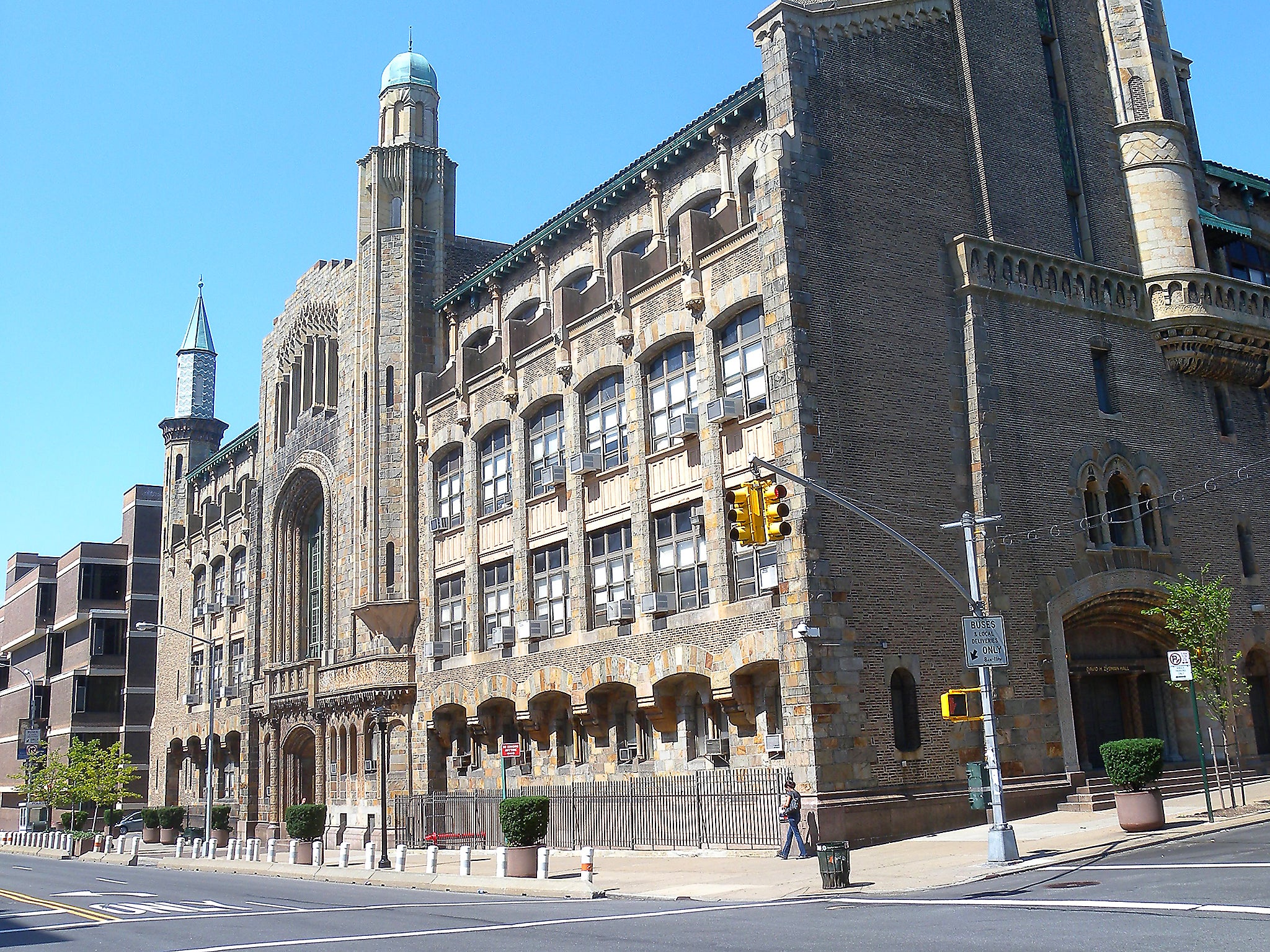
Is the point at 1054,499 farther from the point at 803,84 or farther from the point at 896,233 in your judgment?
the point at 803,84

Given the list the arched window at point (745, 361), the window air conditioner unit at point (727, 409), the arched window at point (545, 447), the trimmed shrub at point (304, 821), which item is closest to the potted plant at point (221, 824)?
the trimmed shrub at point (304, 821)

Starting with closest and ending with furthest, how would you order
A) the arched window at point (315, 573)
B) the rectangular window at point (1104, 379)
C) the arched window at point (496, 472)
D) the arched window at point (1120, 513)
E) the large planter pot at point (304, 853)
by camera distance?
the arched window at point (1120, 513), the rectangular window at point (1104, 379), the large planter pot at point (304, 853), the arched window at point (496, 472), the arched window at point (315, 573)

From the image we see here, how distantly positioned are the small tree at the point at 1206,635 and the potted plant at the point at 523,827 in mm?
15539

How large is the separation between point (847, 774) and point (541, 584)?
1398 centimetres

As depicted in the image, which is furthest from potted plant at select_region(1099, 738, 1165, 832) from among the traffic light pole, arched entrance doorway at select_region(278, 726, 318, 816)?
arched entrance doorway at select_region(278, 726, 318, 816)

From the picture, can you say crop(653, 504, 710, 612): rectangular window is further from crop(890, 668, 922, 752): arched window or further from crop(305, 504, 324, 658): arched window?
crop(305, 504, 324, 658): arched window

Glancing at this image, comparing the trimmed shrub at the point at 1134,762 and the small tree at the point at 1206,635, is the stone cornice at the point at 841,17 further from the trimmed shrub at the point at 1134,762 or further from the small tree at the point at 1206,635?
the trimmed shrub at the point at 1134,762

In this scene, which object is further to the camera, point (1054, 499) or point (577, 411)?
point (577, 411)

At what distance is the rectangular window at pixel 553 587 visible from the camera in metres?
37.1

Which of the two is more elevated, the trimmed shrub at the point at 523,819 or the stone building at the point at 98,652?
the stone building at the point at 98,652

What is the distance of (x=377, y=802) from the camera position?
42.5 meters

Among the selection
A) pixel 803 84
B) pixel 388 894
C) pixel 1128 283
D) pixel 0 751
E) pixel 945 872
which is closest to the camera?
pixel 945 872

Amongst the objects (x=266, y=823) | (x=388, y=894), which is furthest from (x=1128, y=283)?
(x=266, y=823)

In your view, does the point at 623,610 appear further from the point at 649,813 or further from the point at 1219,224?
the point at 1219,224
